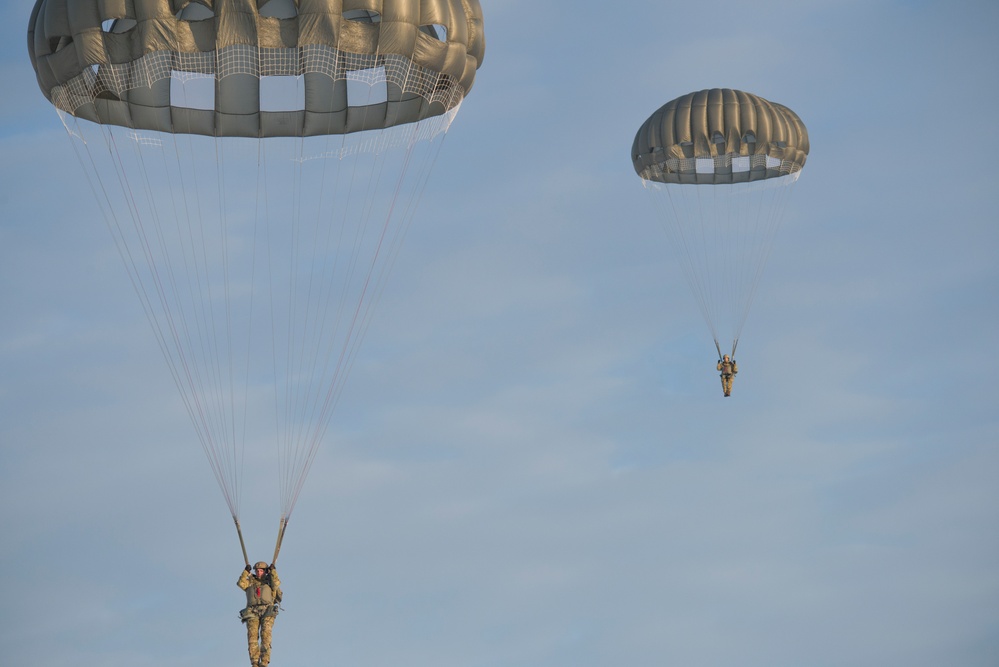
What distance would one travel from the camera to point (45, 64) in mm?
→ 31531

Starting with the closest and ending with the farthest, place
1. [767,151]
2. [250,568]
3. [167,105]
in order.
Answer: [250,568] → [167,105] → [767,151]

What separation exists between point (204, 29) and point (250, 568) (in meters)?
9.43

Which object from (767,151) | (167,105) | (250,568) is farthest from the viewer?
(767,151)

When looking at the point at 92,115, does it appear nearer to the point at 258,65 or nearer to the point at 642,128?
the point at 258,65

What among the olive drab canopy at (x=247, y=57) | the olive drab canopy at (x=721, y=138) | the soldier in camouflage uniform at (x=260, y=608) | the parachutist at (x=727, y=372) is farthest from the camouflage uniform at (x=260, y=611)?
the parachutist at (x=727, y=372)

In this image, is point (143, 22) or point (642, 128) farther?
point (642, 128)

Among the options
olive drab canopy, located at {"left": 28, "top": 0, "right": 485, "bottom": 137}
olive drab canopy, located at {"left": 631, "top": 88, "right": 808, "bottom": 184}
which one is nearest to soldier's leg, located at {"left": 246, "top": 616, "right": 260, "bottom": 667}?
olive drab canopy, located at {"left": 28, "top": 0, "right": 485, "bottom": 137}

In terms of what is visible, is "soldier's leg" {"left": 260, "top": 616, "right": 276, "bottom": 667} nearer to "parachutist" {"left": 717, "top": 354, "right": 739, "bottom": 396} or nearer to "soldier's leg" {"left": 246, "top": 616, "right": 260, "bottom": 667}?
"soldier's leg" {"left": 246, "top": 616, "right": 260, "bottom": 667}

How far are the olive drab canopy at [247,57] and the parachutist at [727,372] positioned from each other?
19.5 meters

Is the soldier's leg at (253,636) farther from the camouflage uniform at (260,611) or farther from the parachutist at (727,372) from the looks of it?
the parachutist at (727,372)

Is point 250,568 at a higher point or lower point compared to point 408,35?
lower

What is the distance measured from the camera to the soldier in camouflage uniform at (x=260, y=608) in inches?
1169

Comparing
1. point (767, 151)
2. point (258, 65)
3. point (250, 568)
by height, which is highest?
point (767, 151)

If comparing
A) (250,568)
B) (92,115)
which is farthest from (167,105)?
(250,568)
